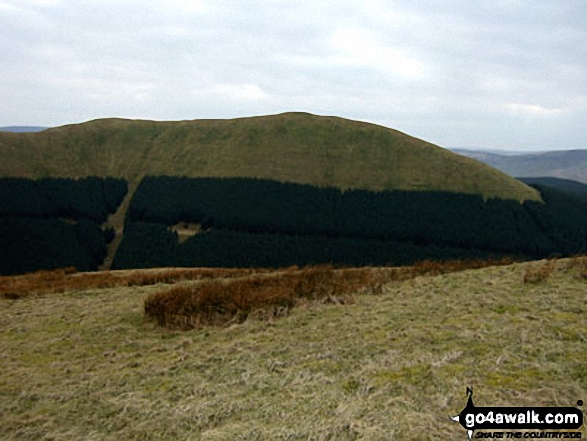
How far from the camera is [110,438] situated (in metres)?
6.35

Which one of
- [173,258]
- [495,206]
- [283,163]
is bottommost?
[173,258]

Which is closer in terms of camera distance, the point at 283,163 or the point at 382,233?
the point at 382,233

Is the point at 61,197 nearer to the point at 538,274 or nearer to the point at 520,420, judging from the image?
the point at 538,274

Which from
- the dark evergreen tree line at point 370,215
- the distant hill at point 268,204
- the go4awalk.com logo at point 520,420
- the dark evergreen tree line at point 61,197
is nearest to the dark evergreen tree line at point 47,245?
the distant hill at point 268,204

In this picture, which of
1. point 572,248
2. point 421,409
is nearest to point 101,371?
point 421,409

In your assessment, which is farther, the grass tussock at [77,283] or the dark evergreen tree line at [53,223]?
the dark evergreen tree line at [53,223]

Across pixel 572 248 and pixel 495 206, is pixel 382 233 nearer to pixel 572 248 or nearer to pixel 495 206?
pixel 495 206

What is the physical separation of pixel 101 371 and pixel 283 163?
317 feet

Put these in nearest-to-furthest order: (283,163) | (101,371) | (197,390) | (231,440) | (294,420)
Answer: (231,440) < (294,420) < (197,390) < (101,371) < (283,163)

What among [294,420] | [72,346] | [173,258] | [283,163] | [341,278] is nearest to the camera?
[294,420]

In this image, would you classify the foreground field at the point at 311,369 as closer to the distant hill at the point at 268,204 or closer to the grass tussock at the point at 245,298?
the grass tussock at the point at 245,298

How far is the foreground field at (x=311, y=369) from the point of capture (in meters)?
6.07

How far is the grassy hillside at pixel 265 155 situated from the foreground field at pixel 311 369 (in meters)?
88.2

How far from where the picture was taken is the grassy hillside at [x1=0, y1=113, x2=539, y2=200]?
100 meters
